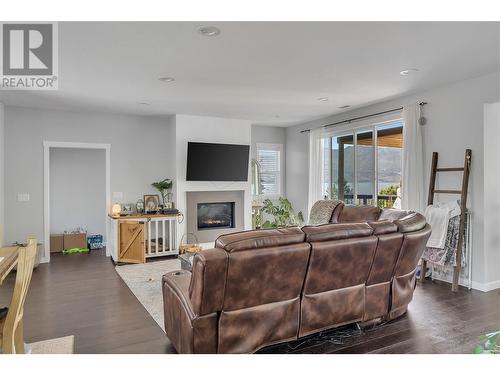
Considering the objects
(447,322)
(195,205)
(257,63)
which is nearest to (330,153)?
(195,205)

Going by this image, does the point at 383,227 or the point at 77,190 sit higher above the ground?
the point at 77,190

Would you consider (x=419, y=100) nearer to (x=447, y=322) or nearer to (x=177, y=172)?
(x=447, y=322)

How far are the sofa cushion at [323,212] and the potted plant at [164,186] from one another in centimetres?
276

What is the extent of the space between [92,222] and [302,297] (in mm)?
5898

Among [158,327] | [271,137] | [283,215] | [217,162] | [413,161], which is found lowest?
[158,327]

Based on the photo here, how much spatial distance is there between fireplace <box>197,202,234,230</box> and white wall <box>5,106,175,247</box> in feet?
3.13

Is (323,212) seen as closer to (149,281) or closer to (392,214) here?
(392,214)

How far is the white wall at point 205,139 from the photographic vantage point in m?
6.32

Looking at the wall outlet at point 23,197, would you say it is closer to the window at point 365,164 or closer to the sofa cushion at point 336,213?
the sofa cushion at point 336,213

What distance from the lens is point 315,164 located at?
22.8 feet

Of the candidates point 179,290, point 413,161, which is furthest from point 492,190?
point 179,290

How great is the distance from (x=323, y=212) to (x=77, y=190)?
4.98 meters

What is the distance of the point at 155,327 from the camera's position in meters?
3.06

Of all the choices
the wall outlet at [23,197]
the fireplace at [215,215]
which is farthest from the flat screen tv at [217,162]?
the wall outlet at [23,197]
